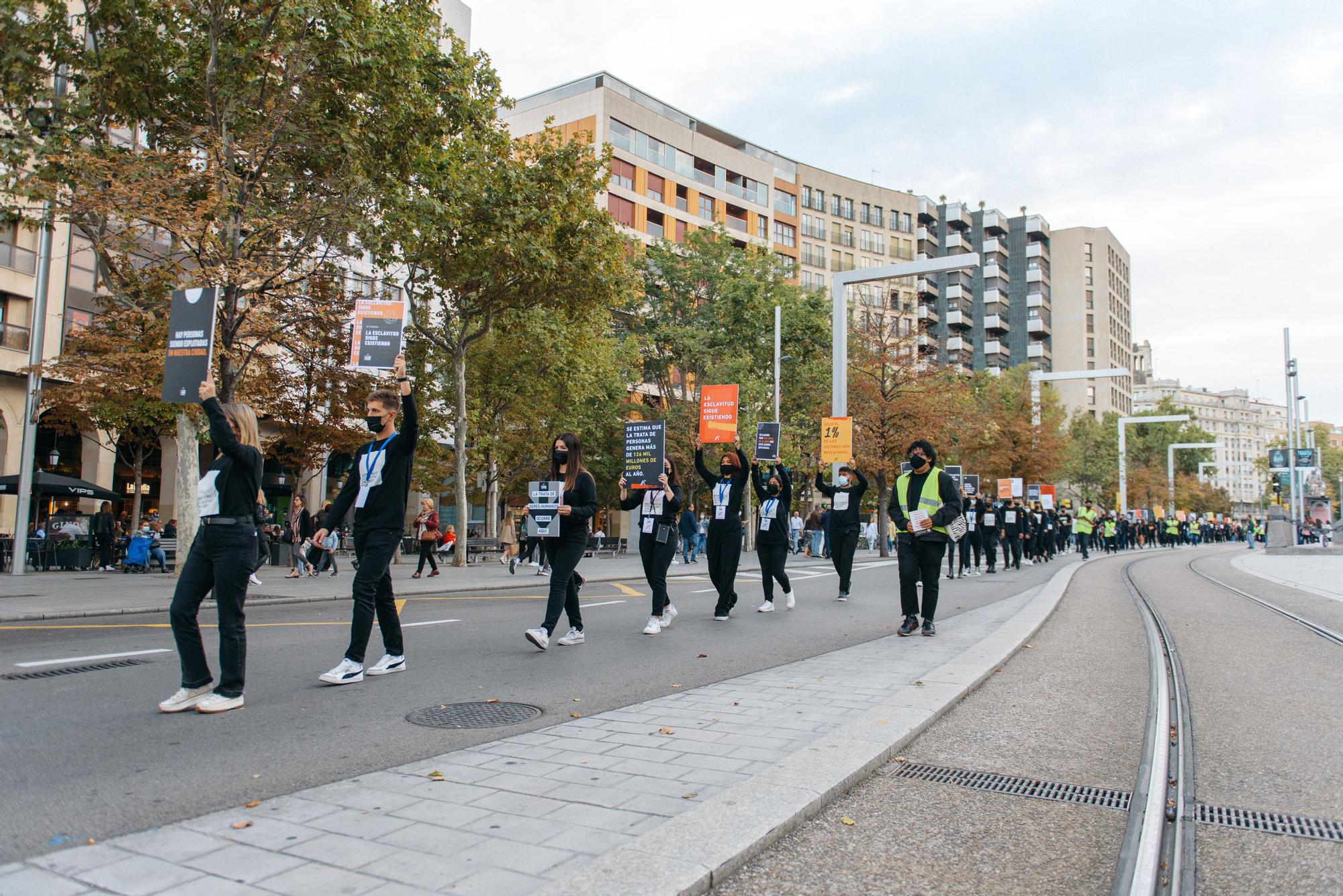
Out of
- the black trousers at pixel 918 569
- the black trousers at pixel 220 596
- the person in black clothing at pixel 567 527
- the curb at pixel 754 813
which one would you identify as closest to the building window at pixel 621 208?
the black trousers at pixel 918 569

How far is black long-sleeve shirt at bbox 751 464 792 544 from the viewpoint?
11.3 m

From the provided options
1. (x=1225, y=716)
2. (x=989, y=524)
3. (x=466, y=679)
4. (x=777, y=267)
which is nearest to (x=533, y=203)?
(x=989, y=524)

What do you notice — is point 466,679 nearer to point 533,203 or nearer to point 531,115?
point 533,203

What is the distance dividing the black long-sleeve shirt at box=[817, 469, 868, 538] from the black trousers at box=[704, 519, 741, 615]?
2306 millimetres

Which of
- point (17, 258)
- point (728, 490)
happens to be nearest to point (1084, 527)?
point (728, 490)

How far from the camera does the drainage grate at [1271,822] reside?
11.5 ft

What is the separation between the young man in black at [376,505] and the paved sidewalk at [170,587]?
7.10 meters

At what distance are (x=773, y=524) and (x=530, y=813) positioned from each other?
8.32 meters

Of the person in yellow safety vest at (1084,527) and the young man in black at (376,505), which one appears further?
the person in yellow safety vest at (1084,527)

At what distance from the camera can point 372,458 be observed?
6.13 m

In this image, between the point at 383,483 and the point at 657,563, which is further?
the point at 657,563

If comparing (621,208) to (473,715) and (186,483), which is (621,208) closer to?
(186,483)

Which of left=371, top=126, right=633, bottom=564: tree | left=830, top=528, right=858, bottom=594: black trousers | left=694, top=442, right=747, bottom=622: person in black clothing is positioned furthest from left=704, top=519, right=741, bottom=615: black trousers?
left=371, top=126, right=633, bottom=564: tree

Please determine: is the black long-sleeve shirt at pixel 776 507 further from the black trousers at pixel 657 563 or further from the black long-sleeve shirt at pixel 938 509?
the black long-sleeve shirt at pixel 938 509
